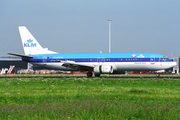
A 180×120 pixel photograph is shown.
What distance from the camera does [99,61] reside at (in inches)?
1658

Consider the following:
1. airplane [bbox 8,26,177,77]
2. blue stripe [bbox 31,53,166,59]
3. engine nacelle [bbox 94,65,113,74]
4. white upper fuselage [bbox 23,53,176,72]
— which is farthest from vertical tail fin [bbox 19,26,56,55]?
engine nacelle [bbox 94,65,113,74]

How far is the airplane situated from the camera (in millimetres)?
40438

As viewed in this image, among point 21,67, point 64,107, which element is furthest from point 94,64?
point 21,67

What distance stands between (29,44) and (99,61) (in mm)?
14279

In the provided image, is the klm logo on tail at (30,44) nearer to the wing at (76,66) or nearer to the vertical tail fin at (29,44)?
the vertical tail fin at (29,44)

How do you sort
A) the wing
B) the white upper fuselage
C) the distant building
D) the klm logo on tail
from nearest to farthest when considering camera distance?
the white upper fuselage → the wing → the klm logo on tail → the distant building

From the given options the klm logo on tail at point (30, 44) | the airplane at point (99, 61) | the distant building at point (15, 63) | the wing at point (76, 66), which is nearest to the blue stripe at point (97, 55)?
the airplane at point (99, 61)

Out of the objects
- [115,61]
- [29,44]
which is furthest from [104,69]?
[29,44]

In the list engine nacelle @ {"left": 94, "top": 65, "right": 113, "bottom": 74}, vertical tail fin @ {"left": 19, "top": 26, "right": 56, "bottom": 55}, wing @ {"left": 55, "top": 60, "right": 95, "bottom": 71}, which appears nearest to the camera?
engine nacelle @ {"left": 94, "top": 65, "right": 113, "bottom": 74}

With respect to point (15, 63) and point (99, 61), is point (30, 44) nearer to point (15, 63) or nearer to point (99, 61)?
point (99, 61)

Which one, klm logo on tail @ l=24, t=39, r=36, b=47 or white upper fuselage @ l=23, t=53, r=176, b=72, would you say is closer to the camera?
white upper fuselage @ l=23, t=53, r=176, b=72

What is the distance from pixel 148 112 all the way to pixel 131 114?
23.8 inches

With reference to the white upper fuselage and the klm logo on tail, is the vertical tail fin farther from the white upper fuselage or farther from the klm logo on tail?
the white upper fuselage

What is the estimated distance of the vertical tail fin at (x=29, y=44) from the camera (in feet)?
156
